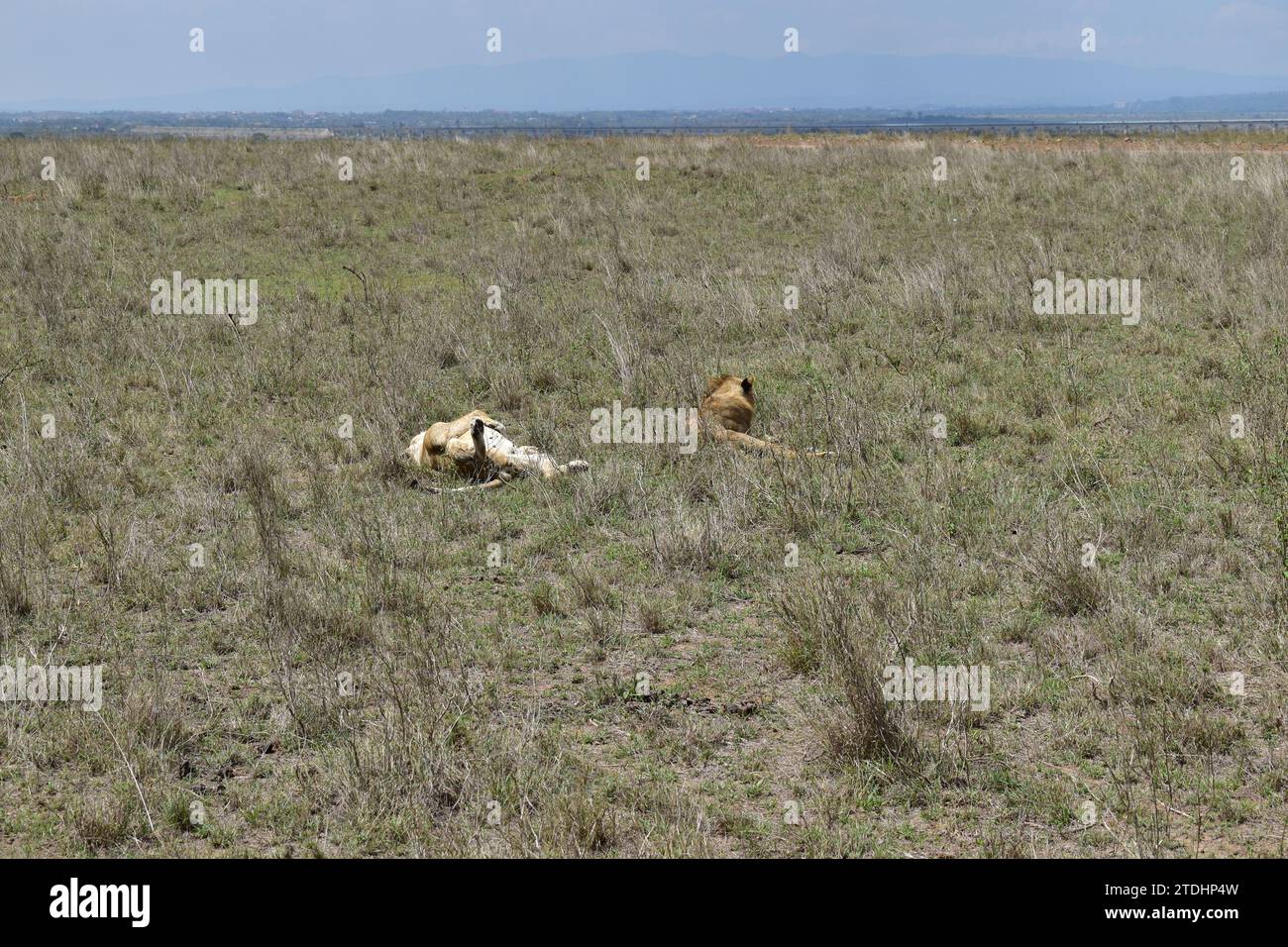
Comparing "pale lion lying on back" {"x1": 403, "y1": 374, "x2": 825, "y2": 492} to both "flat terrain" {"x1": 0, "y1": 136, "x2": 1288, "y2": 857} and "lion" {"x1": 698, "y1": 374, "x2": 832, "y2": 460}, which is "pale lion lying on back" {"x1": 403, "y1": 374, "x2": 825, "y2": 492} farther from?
"flat terrain" {"x1": 0, "y1": 136, "x2": 1288, "y2": 857}

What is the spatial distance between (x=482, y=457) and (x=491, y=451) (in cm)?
8

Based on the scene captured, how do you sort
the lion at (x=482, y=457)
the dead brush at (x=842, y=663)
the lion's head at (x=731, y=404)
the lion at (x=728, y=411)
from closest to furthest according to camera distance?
the dead brush at (x=842, y=663) < the lion at (x=482, y=457) < the lion at (x=728, y=411) < the lion's head at (x=731, y=404)

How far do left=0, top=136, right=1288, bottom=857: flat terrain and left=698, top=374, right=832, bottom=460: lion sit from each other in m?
0.32

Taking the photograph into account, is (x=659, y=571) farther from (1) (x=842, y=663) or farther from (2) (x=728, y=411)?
(2) (x=728, y=411)

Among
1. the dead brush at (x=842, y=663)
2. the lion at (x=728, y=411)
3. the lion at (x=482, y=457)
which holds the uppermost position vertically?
the lion at (x=728, y=411)

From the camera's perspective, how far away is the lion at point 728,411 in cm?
703

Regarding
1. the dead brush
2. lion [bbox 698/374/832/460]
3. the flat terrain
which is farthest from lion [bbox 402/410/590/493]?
the dead brush

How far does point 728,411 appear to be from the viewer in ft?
23.9

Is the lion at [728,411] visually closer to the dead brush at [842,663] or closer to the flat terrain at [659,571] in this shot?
the flat terrain at [659,571]

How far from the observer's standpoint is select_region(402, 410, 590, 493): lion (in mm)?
6734

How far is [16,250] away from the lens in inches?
511

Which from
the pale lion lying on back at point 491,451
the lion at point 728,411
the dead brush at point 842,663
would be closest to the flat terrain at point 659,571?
the dead brush at point 842,663

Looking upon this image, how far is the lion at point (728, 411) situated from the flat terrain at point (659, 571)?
0.32m

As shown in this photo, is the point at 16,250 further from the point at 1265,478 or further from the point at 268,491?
the point at 1265,478
